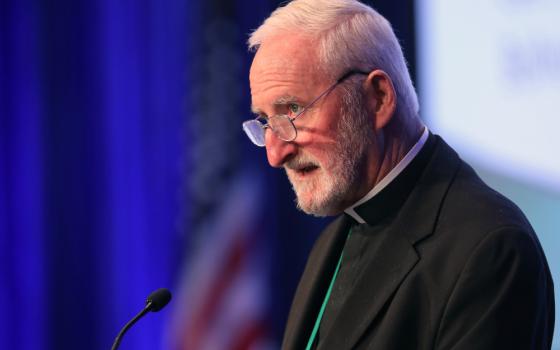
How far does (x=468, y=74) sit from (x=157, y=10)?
140cm

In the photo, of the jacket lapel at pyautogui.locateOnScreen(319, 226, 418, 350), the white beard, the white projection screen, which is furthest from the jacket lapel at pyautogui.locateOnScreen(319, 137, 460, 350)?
the white projection screen

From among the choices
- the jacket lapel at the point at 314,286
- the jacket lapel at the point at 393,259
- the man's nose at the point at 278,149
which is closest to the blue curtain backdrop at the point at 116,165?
the jacket lapel at the point at 314,286

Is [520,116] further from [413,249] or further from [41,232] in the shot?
[41,232]

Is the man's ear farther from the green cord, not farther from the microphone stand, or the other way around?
the microphone stand

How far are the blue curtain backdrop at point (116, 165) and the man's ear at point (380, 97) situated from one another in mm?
1648

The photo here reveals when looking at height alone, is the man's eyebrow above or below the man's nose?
above

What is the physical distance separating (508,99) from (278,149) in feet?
4.47

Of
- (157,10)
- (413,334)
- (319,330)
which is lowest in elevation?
(319,330)

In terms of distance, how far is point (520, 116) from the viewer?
9.45 ft

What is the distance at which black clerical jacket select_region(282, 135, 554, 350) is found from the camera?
151 centimetres

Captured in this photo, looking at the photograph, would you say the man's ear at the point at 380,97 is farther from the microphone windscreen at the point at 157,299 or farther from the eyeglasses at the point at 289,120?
the microphone windscreen at the point at 157,299

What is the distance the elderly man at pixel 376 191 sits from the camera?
157 centimetres

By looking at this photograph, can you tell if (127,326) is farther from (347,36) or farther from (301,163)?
(347,36)

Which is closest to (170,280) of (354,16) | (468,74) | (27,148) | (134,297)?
(134,297)
